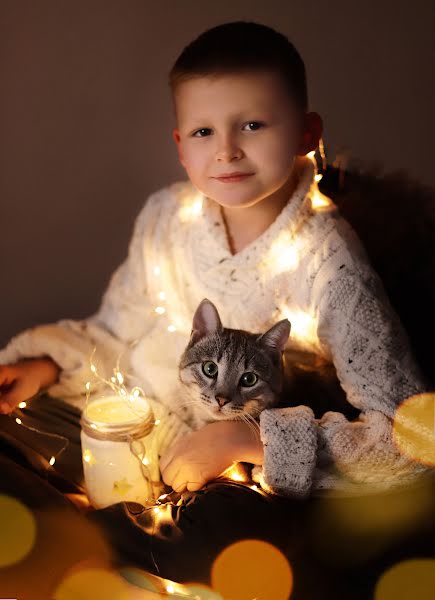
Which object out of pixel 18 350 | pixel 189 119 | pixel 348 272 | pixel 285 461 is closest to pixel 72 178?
pixel 18 350

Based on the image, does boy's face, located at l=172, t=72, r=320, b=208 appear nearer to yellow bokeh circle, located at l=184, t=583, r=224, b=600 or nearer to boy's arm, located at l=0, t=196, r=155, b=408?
boy's arm, located at l=0, t=196, r=155, b=408

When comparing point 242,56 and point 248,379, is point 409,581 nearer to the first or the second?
point 248,379

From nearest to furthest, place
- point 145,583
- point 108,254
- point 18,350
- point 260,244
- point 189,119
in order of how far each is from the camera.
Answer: point 145,583
point 189,119
point 260,244
point 18,350
point 108,254

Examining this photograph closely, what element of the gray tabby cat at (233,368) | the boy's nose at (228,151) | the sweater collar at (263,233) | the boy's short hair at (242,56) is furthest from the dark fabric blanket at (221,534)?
the boy's short hair at (242,56)

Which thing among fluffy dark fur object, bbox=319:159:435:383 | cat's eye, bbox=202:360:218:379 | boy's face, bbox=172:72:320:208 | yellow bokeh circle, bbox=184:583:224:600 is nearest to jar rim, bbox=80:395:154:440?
cat's eye, bbox=202:360:218:379

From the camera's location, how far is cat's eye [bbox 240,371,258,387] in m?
0.92

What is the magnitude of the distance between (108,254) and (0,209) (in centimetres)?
27

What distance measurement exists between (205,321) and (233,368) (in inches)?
3.5

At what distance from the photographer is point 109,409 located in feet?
3.28

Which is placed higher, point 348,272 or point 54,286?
point 348,272

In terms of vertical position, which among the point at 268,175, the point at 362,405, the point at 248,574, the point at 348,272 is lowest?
the point at 248,574

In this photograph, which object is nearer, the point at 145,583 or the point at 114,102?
the point at 145,583

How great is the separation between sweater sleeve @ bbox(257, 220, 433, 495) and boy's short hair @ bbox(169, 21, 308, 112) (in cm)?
29

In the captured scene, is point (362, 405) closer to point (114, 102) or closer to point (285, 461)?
point (285, 461)
